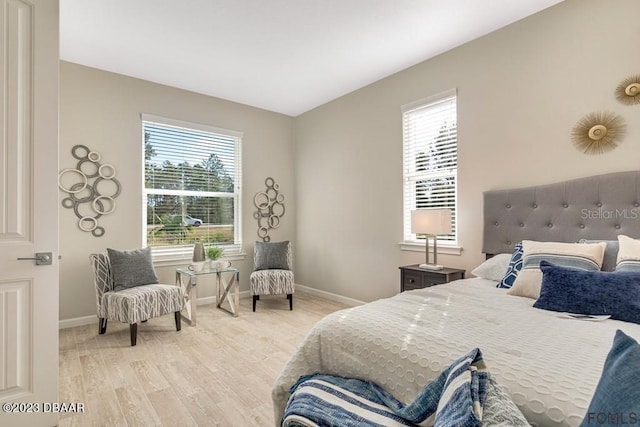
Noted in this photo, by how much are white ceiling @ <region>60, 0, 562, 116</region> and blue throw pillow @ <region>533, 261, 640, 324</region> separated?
6.86 feet

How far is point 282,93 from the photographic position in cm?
435

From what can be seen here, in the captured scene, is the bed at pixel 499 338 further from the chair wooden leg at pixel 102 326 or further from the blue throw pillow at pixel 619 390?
the chair wooden leg at pixel 102 326

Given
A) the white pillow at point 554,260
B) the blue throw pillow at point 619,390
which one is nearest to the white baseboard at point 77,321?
the white pillow at point 554,260

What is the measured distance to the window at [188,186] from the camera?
4.01 metres

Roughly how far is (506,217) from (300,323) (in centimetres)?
229

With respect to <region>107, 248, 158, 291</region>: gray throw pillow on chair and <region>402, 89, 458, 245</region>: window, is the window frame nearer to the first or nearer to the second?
<region>402, 89, 458, 245</region>: window

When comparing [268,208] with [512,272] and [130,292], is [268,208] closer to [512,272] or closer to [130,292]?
[130,292]

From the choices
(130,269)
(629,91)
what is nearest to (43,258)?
(130,269)

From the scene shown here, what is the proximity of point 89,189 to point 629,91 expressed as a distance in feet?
15.7

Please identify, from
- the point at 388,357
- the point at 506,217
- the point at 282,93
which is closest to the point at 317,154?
the point at 282,93

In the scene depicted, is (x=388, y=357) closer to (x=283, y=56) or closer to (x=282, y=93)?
(x=283, y=56)

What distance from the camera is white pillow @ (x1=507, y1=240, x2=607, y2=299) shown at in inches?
76.2

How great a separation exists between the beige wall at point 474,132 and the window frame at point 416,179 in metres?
0.06

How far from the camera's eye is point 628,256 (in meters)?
1.79
